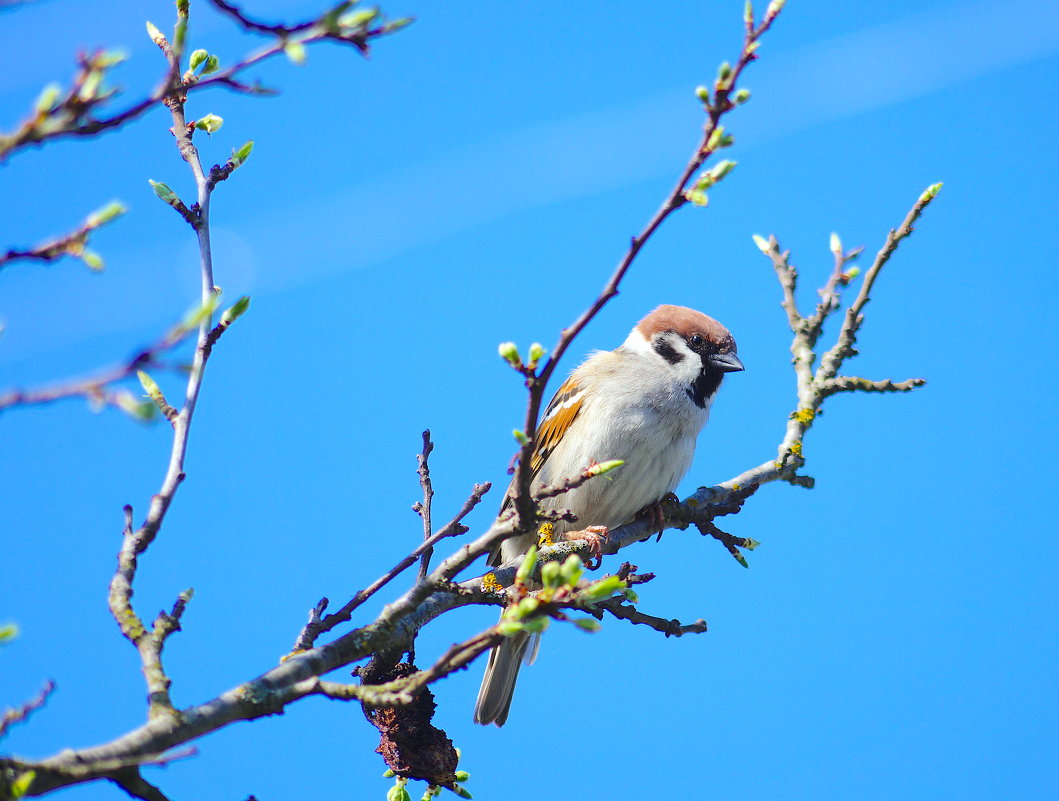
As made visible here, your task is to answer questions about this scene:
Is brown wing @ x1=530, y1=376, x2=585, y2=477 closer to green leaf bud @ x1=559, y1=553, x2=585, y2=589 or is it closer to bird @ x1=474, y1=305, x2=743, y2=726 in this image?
bird @ x1=474, y1=305, x2=743, y2=726

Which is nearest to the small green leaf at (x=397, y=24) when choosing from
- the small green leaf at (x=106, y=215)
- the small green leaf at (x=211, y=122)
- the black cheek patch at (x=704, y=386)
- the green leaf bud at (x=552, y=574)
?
the small green leaf at (x=106, y=215)

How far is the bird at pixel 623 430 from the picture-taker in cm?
405

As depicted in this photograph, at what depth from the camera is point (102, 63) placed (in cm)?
139

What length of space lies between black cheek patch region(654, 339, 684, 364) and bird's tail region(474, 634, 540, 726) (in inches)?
57.7

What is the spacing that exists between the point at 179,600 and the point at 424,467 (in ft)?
3.52

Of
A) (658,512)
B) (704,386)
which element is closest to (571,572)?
(658,512)

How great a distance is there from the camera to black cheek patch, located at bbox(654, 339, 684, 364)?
4.57 m

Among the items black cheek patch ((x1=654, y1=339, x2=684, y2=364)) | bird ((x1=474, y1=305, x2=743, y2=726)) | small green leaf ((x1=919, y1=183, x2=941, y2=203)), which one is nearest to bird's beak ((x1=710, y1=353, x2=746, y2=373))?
bird ((x1=474, y1=305, x2=743, y2=726))

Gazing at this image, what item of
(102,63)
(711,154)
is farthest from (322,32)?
(711,154)

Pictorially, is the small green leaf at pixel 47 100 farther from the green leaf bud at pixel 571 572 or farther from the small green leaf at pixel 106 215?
the green leaf bud at pixel 571 572

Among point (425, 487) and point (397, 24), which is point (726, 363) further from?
point (397, 24)

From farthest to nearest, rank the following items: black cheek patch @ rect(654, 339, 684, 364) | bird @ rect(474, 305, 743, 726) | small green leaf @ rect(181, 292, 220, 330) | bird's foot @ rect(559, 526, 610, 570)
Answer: black cheek patch @ rect(654, 339, 684, 364), bird @ rect(474, 305, 743, 726), bird's foot @ rect(559, 526, 610, 570), small green leaf @ rect(181, 292, 220, 330)

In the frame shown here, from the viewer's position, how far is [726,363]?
4.53 meters

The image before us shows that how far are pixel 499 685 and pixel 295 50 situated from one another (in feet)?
10.3
